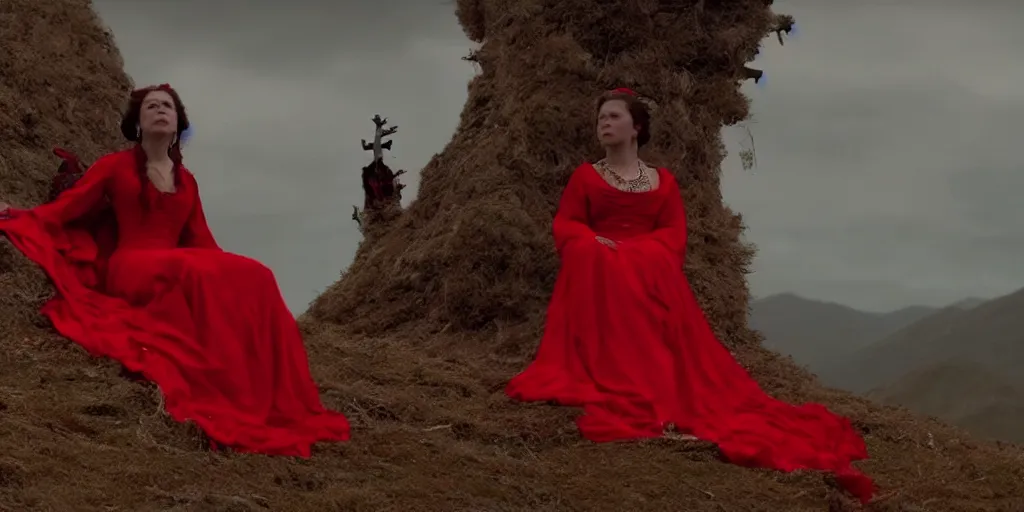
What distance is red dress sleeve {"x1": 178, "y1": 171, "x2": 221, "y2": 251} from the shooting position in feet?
17.4

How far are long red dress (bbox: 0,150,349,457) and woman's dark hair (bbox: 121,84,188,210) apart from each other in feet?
0.10

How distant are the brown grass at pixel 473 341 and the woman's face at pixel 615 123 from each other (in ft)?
5.12

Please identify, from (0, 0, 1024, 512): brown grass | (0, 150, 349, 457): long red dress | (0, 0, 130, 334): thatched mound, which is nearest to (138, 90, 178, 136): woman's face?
(0, 150, 349, 457): long red dress

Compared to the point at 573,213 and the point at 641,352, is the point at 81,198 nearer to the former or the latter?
the point at 573,213

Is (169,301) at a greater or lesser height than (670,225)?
lesser

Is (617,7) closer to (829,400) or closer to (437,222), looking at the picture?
(437,222)

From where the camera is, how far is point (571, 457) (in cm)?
505

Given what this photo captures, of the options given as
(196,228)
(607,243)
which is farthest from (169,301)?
(607,243)

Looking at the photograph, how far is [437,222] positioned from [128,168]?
12.1 ft

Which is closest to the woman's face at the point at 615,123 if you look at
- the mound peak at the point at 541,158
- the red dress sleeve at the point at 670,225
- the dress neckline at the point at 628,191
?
the dress neckline at the point at 628,191

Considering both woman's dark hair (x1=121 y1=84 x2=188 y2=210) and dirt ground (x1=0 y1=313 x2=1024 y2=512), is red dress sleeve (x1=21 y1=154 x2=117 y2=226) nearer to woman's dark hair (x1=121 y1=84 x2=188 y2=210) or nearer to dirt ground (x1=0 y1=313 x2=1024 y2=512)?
woman's dark hair (x1=121 y1=84 x2=188 y2=210)

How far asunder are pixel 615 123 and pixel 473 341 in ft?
7.35

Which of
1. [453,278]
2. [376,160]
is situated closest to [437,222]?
[453,278]

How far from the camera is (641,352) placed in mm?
5832
